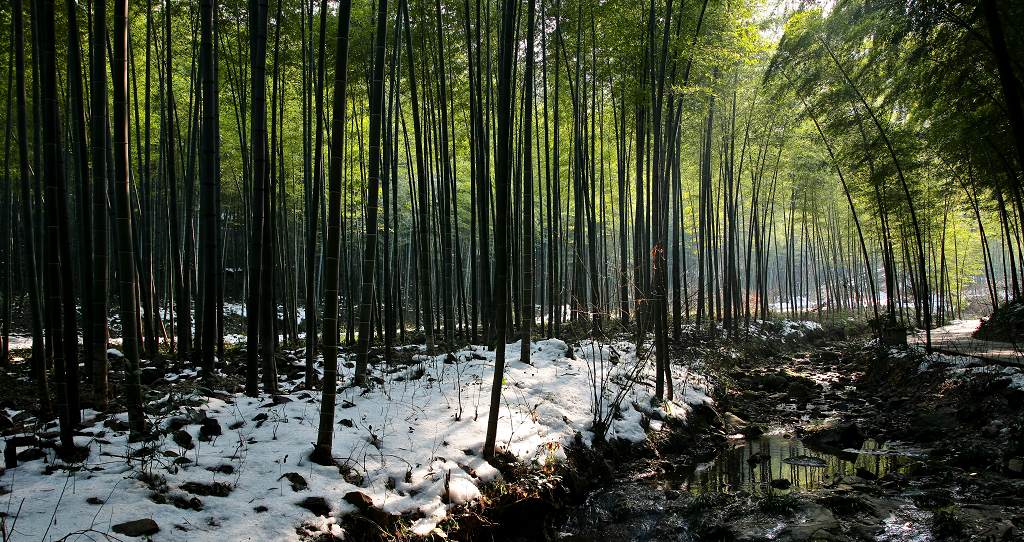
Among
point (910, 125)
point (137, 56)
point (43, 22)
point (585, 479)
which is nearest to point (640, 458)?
point (585, 479)

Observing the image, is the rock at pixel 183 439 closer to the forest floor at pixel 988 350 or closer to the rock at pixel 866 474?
the rock at pixel 866 474

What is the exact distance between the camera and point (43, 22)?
9.09 feet

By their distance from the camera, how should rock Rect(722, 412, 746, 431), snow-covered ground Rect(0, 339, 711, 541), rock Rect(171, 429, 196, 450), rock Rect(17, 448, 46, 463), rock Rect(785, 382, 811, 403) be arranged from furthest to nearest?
rock Rect(785, 382, 811, 403)
rock Rect(722, 412, 746, 431)
rock Rect(171, 429, 196, 450)
rock Rect(17, 448, 46, 463)
snow-covered ground Rect(0, 339, 711, 541)

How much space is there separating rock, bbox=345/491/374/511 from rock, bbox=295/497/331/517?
118 mm

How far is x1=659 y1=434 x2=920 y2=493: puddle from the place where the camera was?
4203 mm

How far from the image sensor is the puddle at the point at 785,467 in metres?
4.20

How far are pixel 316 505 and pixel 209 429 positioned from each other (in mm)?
1092

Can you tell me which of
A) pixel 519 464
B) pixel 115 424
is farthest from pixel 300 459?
pixel 519 464

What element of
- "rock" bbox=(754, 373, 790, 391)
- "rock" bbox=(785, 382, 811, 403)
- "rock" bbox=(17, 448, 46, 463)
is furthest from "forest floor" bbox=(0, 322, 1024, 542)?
"rock" bbox=(754, 373, 790, 391)

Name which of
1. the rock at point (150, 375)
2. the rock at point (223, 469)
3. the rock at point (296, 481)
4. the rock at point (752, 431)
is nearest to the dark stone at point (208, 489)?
the rock at point (223, 469)

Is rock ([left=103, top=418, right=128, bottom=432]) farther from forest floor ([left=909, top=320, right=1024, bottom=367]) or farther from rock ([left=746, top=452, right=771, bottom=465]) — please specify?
forest floor ([left=909, top=320, right=1024, bottom=367])

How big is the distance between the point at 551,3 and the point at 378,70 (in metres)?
4.74

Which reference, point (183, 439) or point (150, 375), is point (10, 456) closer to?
point (183, 439)

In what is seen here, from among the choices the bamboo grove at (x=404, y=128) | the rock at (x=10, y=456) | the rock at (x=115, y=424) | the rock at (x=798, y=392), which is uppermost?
the bamboo grove at (x=404, y=128)
